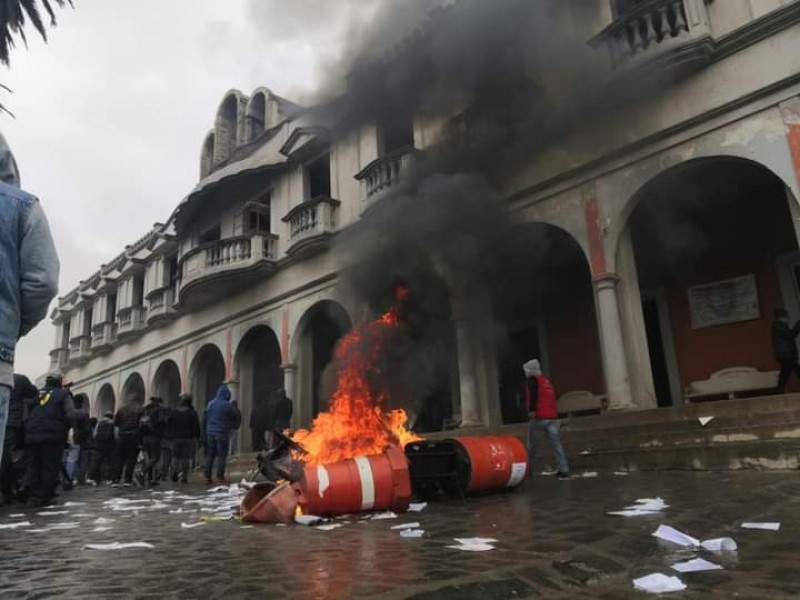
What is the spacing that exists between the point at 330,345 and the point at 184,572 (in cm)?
1549

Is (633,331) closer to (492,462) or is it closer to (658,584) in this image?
(492,462)

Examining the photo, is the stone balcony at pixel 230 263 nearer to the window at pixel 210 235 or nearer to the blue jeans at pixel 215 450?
the window at pixel 210 235

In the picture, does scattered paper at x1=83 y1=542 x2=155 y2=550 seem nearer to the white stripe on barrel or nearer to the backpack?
the white stripe on barrel

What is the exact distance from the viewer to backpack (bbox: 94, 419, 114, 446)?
46.1 ft

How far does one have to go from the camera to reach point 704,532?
3.93 m

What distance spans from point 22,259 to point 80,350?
31.0 meters

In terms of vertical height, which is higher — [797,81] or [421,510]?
[797,81]

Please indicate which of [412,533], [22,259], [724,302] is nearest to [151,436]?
[412,533]

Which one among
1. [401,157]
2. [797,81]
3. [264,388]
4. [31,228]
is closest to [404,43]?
[401,157]

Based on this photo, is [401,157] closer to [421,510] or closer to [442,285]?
[442,285]

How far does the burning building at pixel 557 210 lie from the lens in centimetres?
945

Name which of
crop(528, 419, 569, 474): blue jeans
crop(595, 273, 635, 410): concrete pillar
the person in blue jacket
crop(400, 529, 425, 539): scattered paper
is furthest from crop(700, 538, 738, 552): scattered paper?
the person in blue jacket

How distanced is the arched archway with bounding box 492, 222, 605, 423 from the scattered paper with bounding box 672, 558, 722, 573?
9.12 m

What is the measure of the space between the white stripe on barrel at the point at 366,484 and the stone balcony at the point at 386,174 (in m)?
8.39
